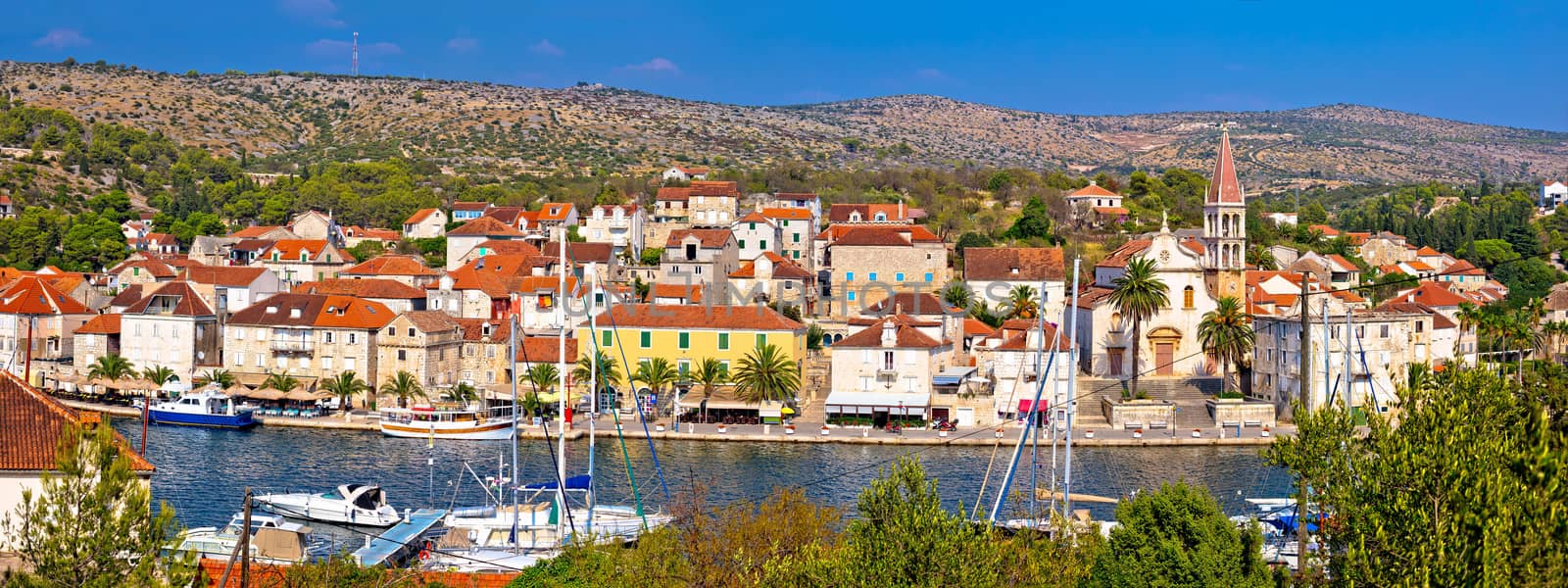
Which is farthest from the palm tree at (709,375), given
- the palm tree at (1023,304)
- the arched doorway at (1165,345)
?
the arched doorway at (1165,345)

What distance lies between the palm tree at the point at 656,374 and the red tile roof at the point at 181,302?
1953cm

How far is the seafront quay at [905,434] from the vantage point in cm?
4825

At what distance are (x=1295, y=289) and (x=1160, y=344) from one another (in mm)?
13610

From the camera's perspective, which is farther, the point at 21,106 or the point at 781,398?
the point at 21,106

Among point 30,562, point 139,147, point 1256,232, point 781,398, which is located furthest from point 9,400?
point 139,147

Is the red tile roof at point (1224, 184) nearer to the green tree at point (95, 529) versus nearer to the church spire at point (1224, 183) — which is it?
the church spire at point (1224, 183)

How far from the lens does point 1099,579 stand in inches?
882

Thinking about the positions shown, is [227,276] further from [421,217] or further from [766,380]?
[766,380]

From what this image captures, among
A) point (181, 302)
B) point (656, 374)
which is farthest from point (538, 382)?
point (181, 302)

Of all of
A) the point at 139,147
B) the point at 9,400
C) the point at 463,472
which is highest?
the point at 139,147

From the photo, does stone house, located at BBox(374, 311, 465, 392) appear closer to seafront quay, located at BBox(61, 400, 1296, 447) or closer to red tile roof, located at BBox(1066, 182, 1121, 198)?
seafront quay, located at BBox(61, 400, 1296, 447)

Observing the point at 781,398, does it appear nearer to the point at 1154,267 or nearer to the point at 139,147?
the point at 1154,267

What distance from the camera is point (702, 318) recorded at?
55.8m

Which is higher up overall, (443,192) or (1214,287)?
(443,192)
